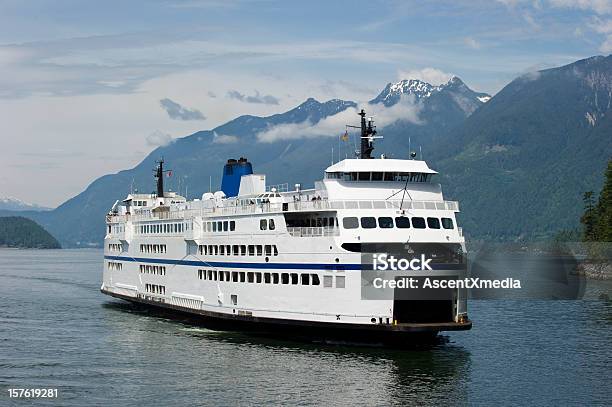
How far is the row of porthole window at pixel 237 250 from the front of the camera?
4191 cm

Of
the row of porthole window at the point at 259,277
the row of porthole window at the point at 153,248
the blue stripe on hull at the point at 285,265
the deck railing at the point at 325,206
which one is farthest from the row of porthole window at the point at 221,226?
the row of porthole window at the point at 153,248

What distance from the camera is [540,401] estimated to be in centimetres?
3175

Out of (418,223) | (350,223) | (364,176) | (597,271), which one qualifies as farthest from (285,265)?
(597,271)

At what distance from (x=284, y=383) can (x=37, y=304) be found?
39.0 meters

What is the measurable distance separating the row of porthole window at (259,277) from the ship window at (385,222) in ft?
12.9

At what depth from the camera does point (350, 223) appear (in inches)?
1515

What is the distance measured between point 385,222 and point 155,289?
22.4m

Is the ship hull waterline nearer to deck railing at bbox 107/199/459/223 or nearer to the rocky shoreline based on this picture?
deck railing at bbox 107/199/459/223

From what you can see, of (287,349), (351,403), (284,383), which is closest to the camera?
(351,403)

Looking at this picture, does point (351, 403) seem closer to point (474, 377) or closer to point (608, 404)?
point (474, 377)

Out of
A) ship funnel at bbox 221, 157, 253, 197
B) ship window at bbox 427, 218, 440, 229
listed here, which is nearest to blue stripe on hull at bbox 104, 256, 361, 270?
ship window at bbox 427, 218, 440, 229

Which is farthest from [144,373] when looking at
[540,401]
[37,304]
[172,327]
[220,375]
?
[37,304]

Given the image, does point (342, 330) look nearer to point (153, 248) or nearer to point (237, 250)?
point (237, 250)

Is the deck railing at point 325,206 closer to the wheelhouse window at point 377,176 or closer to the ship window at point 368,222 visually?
the ship window at point 368,222
